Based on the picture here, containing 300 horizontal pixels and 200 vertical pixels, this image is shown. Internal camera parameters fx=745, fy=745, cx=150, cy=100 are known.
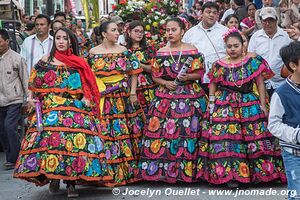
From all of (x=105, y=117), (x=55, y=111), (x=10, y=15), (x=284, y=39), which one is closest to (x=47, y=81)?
(x=55, y=111)

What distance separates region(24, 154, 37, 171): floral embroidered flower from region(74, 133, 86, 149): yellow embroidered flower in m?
0.49

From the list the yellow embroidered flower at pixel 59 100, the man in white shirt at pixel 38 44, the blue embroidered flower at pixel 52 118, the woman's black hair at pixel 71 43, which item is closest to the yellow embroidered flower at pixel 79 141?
the blue embroidered flower at pixel 52 118

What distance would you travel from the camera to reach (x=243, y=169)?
891cm

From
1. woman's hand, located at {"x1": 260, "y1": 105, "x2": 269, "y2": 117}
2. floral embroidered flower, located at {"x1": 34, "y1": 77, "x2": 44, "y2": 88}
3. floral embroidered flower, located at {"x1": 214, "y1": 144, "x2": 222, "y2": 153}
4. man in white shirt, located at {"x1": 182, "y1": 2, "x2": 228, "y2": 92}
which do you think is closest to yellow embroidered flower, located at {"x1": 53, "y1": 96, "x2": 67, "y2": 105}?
floral embroidered flower, located at {"x1": 34, "y1": 77, "x2": 44, "y2": 88}

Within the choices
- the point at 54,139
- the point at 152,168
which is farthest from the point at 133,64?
the point at 54,139

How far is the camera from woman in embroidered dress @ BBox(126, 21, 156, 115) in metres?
10.6

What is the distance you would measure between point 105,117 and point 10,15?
536 centimetres

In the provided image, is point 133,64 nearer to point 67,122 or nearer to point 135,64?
point 135,64

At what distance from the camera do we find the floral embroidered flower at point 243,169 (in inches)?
350

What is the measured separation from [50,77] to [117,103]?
1.46 metres

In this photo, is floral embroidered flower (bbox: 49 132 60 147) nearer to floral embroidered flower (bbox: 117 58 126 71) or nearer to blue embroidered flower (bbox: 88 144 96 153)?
blue embroidered flower (bbox: 88 144 96 153)

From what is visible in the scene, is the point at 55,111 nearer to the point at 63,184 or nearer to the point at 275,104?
the point at 63,184

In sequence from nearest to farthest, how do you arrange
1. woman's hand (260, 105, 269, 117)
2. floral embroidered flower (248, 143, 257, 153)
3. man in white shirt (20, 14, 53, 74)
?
floral embroidered flower (248, 143, 257, 153), woman's hand (260, 105, 269, 117), man in white shirt (20, 14, 53, 74)

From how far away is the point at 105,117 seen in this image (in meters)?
9.62
